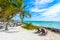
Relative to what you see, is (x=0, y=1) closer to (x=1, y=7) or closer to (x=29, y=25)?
(x=1, y=7)

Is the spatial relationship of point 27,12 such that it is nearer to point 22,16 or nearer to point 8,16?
point 22,16

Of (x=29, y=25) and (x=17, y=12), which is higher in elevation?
(x=17, y=12)

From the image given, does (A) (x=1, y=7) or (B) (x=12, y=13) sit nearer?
(B) (x=12, y=13)

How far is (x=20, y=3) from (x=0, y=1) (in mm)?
4371

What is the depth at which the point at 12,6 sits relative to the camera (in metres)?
20.0

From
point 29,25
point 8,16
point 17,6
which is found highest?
point 17,6

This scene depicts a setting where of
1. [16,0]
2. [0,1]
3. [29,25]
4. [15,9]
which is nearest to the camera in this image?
[15,9]

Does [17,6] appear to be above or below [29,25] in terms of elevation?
above

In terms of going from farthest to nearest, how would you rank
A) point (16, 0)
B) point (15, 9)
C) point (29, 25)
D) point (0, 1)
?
point (29, 25), point (0, 1), point (16, 0), point (15, 9)

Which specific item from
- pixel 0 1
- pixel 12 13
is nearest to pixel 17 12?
pixel 12 13

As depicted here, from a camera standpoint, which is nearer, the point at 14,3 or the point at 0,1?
the point at 14,3

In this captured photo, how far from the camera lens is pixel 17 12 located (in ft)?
66.0

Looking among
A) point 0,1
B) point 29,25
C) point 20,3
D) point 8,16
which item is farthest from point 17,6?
point 29,25

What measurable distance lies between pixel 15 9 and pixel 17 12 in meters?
1.13
